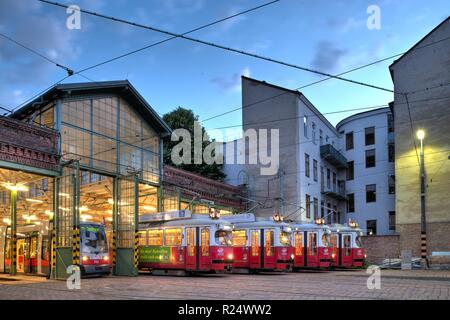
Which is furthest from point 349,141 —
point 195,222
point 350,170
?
point 195,222

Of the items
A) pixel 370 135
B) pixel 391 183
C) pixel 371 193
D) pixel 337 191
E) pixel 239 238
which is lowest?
pixel 239 238

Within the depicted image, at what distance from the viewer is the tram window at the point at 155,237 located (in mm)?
27375

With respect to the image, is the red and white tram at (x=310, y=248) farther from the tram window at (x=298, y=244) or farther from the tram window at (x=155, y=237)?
the tram window at (x=155, y=237)

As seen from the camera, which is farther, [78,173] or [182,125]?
[182,125]

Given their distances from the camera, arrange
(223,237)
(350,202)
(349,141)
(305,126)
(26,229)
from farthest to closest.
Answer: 1. (349,141)
2. (350,202)
3. (305,126)
4. (26,229)
5. (223,237)

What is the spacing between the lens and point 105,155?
2859 centimetres

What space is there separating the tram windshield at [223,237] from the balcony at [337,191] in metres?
21.8

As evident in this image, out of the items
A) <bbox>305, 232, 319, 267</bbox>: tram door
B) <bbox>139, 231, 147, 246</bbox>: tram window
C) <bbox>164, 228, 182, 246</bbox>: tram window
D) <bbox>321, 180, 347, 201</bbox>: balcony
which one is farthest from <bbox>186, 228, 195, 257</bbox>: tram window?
<bbox>321, 180, 347, 201</bbox>: balcony

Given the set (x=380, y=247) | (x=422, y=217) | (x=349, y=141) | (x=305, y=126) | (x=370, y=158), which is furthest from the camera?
(x=349, y=141)

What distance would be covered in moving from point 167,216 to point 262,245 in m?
5.53

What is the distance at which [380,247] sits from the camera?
125 ft

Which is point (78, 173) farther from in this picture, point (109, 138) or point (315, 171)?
point (315, 171)
